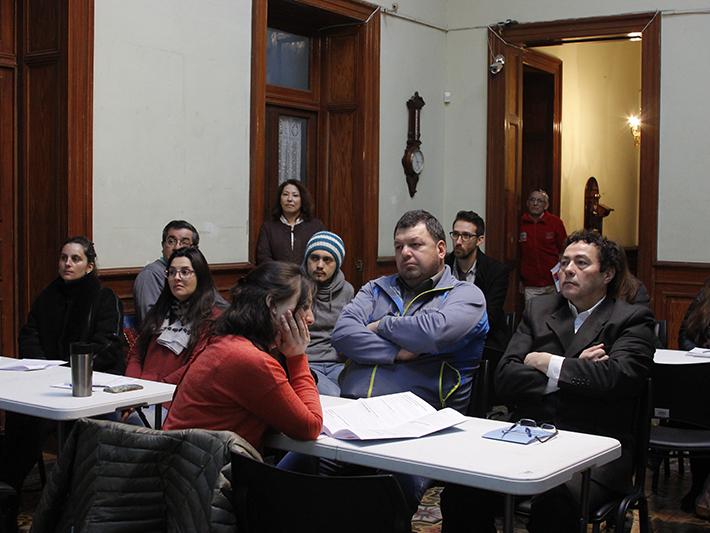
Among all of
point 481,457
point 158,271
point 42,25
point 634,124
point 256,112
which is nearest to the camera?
point 481,457

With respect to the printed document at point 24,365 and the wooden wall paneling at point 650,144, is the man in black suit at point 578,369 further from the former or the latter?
the wooden wall paneling at point 650,144

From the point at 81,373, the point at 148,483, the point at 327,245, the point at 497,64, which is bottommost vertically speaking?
the point at 148,483

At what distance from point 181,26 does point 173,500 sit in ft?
14.8

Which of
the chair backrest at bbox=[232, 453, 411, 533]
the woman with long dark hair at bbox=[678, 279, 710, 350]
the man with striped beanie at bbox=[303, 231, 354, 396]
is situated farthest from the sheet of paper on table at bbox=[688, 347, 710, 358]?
the chair backrest at bbox=[232, 453, 411, 533]

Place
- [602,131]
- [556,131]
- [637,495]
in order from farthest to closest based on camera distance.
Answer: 1. [602,131]
2. [556,131]
3. [637,495]

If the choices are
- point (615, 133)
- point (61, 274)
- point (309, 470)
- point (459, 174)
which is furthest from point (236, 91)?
point (615, 133)

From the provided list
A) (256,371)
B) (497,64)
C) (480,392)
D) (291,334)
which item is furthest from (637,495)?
(497,64)

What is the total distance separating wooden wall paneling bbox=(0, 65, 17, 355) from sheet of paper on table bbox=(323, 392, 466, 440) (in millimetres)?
3318

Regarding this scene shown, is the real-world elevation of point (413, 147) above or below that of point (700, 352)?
above

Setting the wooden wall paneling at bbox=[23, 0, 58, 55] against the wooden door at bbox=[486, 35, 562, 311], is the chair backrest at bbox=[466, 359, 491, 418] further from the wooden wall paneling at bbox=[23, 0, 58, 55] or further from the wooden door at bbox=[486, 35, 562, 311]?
the wooden door at bbox=[486, 35, 562, 311]

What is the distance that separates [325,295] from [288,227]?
183 centimetres

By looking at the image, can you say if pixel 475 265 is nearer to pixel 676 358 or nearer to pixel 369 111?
pixel 676 358

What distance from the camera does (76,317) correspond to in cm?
509

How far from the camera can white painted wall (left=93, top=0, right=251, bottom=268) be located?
19.4 feet
